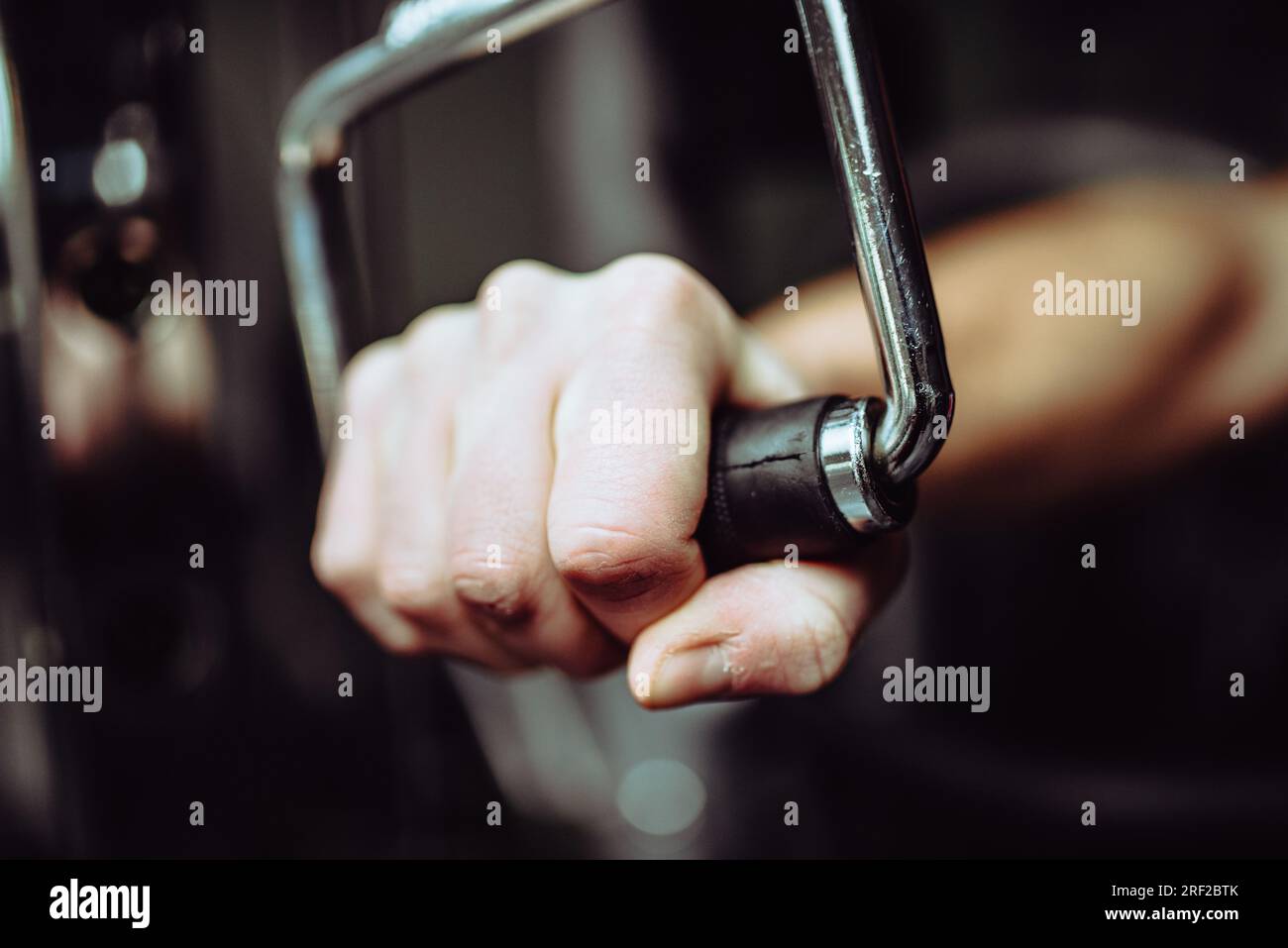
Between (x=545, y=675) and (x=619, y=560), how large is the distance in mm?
672

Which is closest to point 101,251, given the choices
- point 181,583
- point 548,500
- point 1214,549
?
point 181,583

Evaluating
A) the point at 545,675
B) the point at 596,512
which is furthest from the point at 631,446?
the point at 545,675

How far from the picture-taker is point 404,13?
37 centimetres

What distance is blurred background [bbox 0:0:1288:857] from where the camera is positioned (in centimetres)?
54

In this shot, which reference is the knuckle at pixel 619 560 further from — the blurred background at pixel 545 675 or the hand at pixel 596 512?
the blurred background at pixel 545 675

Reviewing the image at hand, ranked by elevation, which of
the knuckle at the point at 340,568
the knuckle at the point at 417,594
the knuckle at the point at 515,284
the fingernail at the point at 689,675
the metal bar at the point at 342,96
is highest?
the metal bar at the point at 342,96

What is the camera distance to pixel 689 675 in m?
0.28

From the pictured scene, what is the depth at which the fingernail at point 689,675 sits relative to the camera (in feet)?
0.92

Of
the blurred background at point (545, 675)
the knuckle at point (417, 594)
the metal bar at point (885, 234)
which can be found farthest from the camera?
the blurred background at point (545, 675)

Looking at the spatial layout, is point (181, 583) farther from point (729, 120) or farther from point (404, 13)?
point (729, 120)

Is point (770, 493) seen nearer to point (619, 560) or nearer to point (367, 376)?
point (619, 560)

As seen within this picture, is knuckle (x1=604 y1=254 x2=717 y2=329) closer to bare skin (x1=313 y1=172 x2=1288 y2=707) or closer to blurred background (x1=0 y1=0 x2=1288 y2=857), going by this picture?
bare skin (x1=313 y1=172 x2=1288 y2=707)

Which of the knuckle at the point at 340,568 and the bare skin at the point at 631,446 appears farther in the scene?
the knuckle at the point at 340,568

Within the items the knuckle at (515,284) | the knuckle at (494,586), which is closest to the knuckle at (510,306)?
the knuckle at (515,284)
